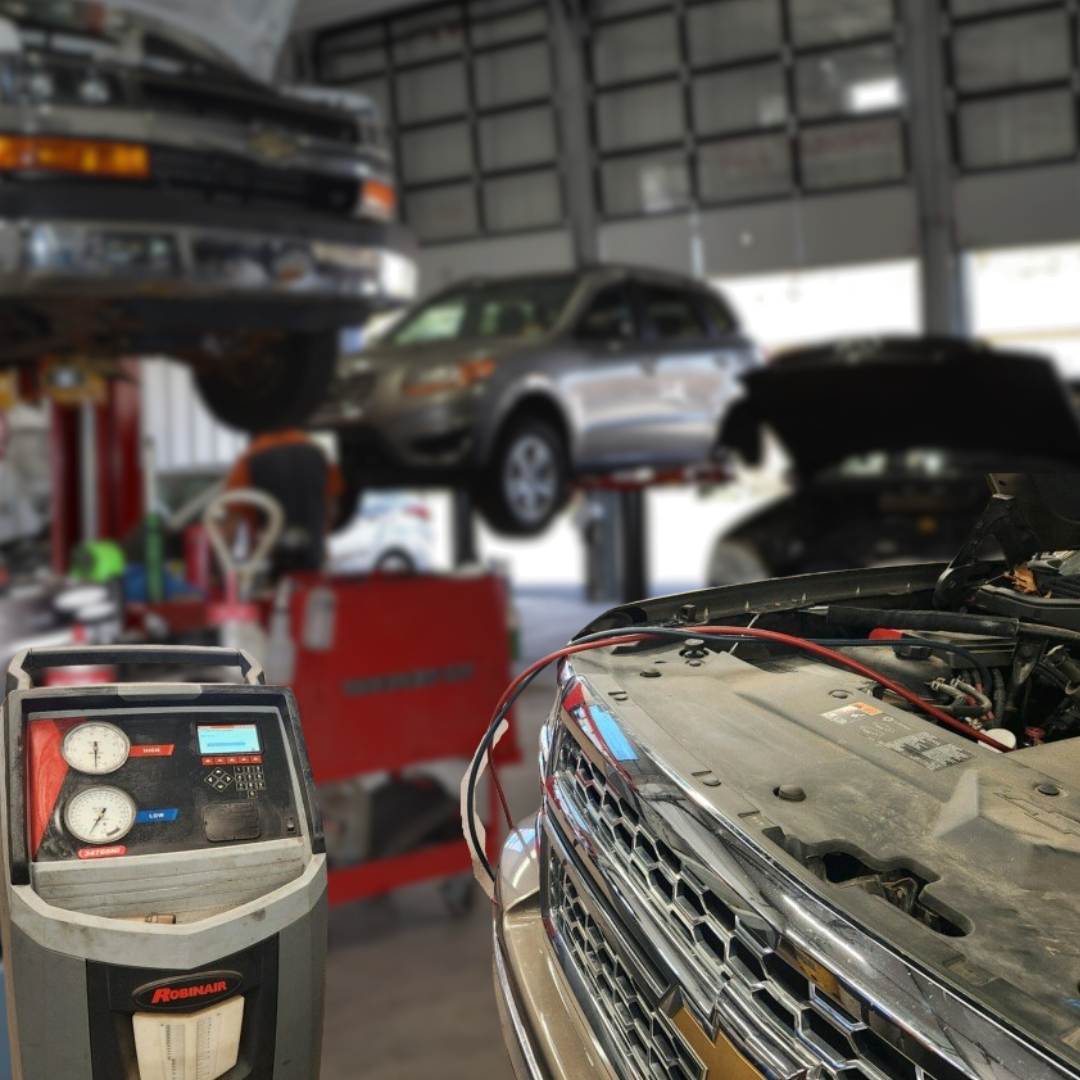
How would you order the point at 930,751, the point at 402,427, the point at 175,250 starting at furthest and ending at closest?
the point at 402,427 < the point at 175,250 < the point at 930,751

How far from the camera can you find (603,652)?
1706mm

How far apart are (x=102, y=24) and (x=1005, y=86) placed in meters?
7.21

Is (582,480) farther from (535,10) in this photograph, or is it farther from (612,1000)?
(535,10)

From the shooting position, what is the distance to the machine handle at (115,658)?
5.20 ft

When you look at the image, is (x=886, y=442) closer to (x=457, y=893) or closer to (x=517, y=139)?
(x=457, y=893)

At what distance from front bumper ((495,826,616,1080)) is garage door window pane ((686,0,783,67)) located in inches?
375

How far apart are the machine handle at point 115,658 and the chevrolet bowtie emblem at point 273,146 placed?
2769 mm

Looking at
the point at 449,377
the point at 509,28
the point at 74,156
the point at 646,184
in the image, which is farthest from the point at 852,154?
the point at 74,156

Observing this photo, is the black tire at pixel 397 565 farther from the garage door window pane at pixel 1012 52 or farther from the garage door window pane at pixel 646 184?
the garage door window pane at pixel 1012 52

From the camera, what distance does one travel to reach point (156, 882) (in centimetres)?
151

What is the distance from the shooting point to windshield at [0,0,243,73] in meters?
3.84

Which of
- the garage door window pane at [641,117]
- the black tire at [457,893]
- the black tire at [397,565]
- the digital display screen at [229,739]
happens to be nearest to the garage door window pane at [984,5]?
the garage door window pane at [641,117]

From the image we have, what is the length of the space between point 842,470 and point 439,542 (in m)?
6.66

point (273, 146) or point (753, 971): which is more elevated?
point (273, 146)
